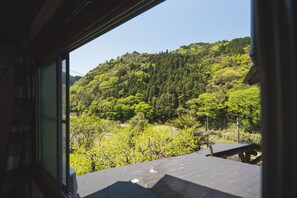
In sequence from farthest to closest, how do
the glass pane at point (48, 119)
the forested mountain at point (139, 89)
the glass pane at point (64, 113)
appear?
1. the forested mountain at point (139, 89)
2. the glass pane at point (48, 119)
3. the glass pane at point (64, 113)

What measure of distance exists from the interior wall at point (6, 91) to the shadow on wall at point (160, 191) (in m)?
1.22

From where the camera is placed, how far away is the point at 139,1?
0.63 metres

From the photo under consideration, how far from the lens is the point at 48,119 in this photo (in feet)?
5.95

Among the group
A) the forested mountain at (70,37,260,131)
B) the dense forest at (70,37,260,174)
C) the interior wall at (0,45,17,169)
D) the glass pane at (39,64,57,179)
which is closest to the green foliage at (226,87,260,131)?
the glass pane at (39,64,57,179)

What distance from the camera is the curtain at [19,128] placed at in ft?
5.84

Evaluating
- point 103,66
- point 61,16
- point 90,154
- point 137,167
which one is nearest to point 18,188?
point 61,16

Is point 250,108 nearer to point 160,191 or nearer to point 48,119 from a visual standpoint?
point 48,119

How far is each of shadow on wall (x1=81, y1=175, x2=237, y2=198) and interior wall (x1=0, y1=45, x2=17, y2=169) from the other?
1.22 metres

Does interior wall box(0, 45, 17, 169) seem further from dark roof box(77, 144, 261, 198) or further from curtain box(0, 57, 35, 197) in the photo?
dark roof box(77, 144, 261, 198)

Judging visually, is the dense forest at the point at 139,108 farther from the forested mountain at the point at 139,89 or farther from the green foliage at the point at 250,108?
the green foliage at the point at 250,108

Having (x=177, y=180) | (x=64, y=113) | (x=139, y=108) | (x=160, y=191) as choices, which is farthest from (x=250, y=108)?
(x=139, y=108)

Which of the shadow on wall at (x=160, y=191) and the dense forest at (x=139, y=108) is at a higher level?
the dense forest at (x=139, y=108)

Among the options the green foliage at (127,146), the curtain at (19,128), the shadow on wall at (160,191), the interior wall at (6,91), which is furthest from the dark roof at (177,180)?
the green foliage at (127,146)

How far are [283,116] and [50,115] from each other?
1.81 m
